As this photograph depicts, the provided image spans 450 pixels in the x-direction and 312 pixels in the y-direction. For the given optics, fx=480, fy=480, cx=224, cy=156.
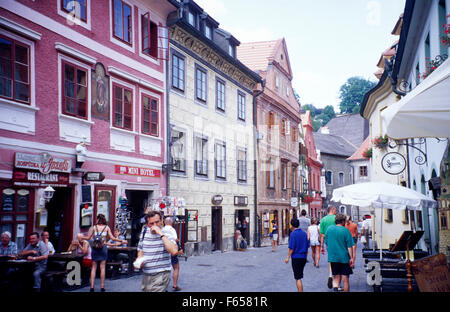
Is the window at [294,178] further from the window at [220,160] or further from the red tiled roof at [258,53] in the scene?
the window at [220,160]

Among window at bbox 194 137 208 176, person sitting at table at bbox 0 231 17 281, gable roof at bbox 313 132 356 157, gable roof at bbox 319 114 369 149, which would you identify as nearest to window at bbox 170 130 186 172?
window at bbox 194 137 208 176

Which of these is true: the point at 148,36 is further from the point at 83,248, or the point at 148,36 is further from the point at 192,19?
the point at 83,248

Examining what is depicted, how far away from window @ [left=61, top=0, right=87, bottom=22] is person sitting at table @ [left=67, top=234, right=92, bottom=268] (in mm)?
5952

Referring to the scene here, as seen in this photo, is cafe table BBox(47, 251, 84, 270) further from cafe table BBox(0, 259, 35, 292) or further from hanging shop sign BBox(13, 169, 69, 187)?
hanging shop sign BBox(13, 169, 69, 187)

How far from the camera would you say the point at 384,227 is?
25.7 metres

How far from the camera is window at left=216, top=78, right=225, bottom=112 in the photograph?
74.9ft

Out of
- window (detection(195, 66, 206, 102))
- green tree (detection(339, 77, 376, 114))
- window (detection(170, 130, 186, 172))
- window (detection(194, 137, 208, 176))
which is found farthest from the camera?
green tree (detection(339, 77, 376, 114))

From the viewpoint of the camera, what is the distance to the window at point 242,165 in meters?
25.2

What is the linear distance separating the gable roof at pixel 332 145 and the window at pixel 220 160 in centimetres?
3270

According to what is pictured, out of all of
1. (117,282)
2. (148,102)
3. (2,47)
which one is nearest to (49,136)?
(2,47)

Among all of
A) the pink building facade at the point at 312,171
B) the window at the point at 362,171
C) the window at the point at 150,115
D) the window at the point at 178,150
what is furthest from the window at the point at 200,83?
the window at the point at 362,171

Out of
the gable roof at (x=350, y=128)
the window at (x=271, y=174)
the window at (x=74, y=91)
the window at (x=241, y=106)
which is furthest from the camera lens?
the gable roof at (x=350, y=128)
